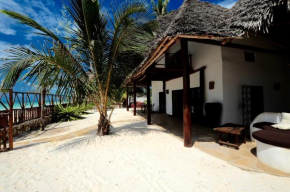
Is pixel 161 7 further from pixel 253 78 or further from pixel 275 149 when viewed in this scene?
pixel 275 149

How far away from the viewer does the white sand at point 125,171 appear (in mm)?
2320

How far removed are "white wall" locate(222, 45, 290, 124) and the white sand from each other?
10.5 ft

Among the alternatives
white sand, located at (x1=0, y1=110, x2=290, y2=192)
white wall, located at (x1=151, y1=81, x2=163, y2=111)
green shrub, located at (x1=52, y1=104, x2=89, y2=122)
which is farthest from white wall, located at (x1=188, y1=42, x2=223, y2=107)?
green shrub, located at (x1=52, y1=104, x2=89, y2=122)

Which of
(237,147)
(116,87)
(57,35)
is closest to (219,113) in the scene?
(237,147)

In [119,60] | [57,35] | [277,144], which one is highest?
[57,35]

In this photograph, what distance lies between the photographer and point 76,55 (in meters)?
4.51

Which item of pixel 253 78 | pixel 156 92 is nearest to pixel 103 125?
pixel 253 78

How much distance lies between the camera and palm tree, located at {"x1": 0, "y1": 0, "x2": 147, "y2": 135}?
3674 mm

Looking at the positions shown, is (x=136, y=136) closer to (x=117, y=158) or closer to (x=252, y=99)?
(x=117, y=158)

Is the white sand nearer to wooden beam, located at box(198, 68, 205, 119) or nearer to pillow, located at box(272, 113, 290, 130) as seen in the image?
pillow, located at box(272, 113, 290, 130)

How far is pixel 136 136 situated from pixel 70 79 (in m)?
2.89

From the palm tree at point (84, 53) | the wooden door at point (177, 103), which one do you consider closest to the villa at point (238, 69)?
the palm tree at point (84, 53)

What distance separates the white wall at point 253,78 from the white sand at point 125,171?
3.20 meters

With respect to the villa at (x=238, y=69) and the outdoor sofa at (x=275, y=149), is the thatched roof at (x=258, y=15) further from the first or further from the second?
the outdoor sofa at (x=275, y=149)
